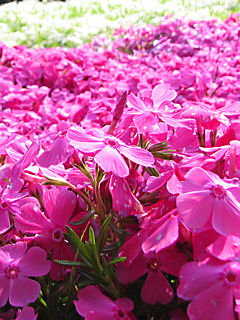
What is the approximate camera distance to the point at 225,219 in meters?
0.56

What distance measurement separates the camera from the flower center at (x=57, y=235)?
0.69 m

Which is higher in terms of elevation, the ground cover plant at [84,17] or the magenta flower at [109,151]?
the magenta flower at [109,151]

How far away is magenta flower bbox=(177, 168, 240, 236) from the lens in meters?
0.56

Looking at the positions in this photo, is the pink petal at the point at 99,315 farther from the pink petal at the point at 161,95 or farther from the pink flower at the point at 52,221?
the pink petal at the point at 161,95

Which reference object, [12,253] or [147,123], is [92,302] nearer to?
[12,253]

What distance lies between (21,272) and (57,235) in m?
0.09

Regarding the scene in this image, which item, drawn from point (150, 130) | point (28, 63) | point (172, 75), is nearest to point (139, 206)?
point (150, 130)

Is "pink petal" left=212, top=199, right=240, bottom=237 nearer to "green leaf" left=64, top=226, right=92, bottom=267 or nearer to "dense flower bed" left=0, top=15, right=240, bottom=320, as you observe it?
"dense flower bed" left=0, top=15, right=240, bottom=320

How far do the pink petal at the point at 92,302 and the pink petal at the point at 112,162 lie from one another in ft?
0.59

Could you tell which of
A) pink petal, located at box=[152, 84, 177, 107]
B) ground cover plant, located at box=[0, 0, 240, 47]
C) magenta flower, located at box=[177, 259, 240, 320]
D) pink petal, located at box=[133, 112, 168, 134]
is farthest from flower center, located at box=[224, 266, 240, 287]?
ground cover plant, located at box=[0, 0, 240, 47]

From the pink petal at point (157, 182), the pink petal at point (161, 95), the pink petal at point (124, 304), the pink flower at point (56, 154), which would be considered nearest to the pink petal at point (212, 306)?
the pink petal at point (124, 304)

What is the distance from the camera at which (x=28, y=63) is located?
3.21 m

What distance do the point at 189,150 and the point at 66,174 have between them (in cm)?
26

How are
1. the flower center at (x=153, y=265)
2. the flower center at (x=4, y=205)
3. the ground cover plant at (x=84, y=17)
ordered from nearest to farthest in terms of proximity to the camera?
the flower center at (x=153, y=265)
the flower center at (x=4, y=205)
the ground cover plant at (x=84, y=17)
